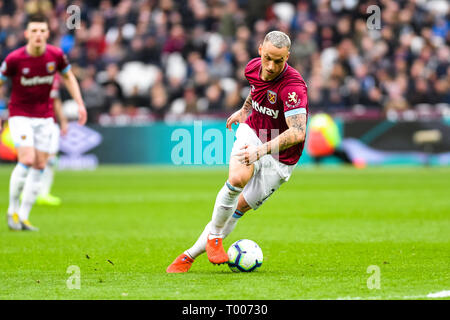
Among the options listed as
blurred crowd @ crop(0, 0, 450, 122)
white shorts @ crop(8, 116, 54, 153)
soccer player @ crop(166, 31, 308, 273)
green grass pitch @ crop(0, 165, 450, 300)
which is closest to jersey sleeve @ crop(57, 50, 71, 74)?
white shorts @ crop(8, 116, 54, 153)

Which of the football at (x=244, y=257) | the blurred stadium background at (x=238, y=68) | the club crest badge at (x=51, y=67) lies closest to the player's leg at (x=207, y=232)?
the football at (x=244, y=257)

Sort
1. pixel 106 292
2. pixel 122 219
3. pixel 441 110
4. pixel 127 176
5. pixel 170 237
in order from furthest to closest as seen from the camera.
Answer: pixel 441 110, pixel 127 176, pixel 122 219, pixel 170 237, pixel 106 292

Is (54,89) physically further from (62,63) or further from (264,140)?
(264,140)

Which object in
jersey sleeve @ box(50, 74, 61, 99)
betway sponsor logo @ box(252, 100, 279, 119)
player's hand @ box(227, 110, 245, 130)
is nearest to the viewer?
betway sponsor logo @ box(252, 100, 279, 119)

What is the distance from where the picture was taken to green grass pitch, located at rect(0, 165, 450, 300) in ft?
19.4

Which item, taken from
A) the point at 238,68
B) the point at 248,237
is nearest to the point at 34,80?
the point at 248,237

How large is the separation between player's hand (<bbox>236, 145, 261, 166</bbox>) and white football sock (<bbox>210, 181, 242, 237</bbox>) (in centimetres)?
45

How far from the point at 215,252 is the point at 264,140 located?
1.01 m

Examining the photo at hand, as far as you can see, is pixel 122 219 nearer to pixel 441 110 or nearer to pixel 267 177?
pixel 267 177

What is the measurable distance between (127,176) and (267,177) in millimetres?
13372

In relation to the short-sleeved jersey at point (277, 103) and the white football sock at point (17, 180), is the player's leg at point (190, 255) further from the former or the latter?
the white football sock at point (17, 180)

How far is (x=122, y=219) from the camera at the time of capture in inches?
451

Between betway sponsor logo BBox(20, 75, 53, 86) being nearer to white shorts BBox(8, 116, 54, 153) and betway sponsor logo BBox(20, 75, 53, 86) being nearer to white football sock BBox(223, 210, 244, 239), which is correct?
white shorts BBox(8, 116, 54, 153)
